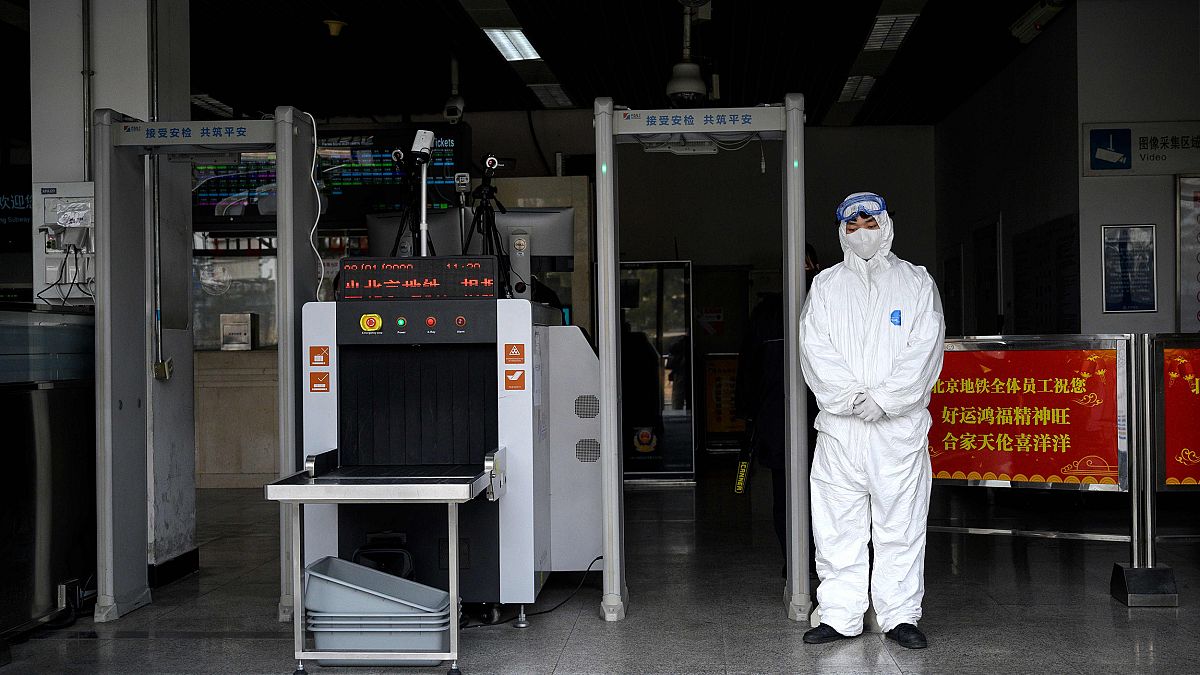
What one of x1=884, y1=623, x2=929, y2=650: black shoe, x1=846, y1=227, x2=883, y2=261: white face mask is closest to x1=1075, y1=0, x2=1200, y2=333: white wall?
x1=846, y1=227, x2=883, y2=261: white face mask

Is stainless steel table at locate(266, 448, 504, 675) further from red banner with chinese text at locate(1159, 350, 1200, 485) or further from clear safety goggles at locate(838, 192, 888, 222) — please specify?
red banner with chinese text at locate(1159, 350, 1200, 485)

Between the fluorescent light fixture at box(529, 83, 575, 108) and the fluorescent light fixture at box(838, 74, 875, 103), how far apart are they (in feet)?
8.46

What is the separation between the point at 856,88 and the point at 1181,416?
5.95 metres

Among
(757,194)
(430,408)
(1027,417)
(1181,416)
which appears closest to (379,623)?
Answer: (430,408)

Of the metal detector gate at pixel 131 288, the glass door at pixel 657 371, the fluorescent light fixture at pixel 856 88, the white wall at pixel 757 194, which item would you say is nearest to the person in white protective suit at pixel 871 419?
the metal detector gate at pixel 131 288

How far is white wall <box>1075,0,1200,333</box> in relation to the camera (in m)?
6.89

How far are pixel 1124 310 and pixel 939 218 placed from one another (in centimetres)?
433

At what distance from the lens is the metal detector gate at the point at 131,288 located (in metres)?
4.14

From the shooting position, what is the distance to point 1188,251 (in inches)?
269

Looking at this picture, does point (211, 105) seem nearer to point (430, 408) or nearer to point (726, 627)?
point (430, 408)

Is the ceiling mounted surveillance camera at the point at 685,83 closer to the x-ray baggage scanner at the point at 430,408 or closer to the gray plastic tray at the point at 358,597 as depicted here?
the x-ray baggage scanner at the point at 430,408

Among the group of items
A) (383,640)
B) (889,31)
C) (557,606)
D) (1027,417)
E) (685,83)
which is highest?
(889,31)

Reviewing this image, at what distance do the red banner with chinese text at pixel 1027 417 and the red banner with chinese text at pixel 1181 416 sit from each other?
0.20m

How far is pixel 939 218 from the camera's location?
11.1 meters
